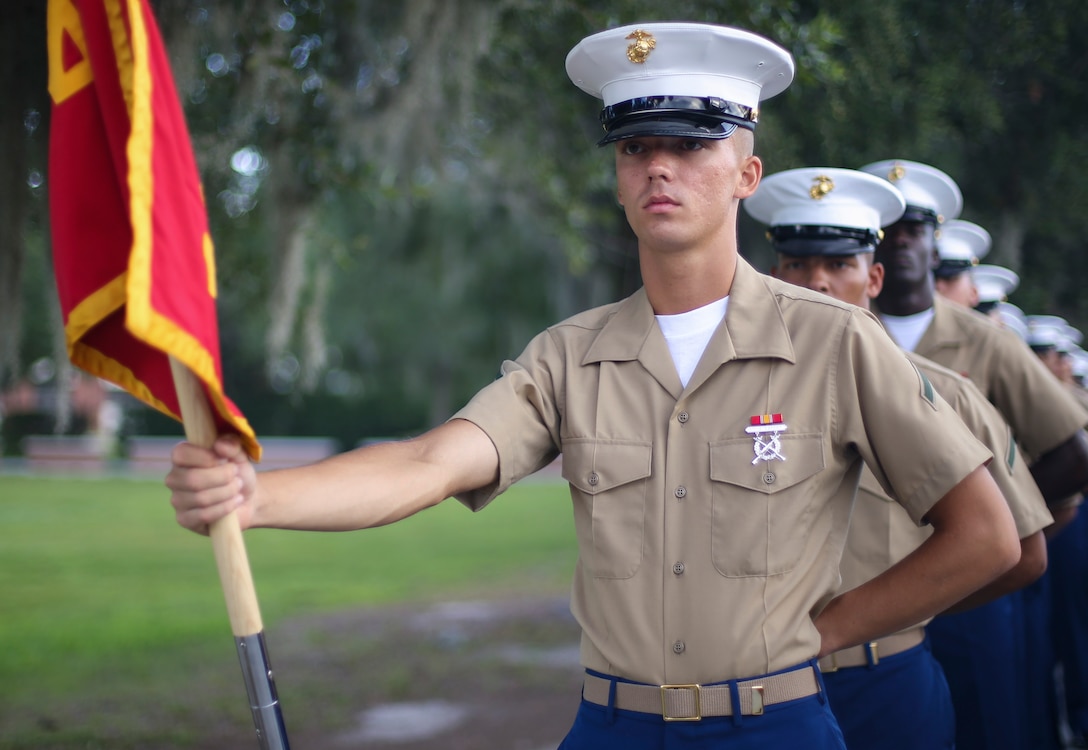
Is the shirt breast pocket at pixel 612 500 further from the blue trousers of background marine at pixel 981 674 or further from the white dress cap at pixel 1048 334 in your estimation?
the white dress cap at pixel 1048 334

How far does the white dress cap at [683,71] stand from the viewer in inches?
95.3

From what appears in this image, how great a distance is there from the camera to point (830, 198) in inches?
149

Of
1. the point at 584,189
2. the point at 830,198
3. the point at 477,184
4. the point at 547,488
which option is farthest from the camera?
the point at 547,488

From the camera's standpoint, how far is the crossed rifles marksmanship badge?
2.32 m

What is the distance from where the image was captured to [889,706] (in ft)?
11.0

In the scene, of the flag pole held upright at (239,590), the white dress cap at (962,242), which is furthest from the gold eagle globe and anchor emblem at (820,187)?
the flag pole held upright at (239,590)

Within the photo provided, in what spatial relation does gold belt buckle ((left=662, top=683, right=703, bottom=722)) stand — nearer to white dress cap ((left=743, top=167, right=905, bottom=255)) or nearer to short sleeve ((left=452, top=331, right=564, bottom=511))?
short sleeve ((left=452, top=331, right=564, bottom=511))

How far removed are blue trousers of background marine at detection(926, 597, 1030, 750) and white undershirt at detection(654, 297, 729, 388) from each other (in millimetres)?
2123

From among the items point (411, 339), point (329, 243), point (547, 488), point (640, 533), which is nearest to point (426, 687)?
point (329, 243)

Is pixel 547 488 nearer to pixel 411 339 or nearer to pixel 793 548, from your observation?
pixel 411 339

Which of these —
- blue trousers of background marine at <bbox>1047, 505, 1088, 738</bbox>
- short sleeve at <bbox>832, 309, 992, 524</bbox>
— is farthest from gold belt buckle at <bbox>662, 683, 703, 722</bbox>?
blue trousers of background marine at <bbox>1047, 505, 1088, 738</bbox>

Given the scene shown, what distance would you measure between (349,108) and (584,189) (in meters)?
2.09

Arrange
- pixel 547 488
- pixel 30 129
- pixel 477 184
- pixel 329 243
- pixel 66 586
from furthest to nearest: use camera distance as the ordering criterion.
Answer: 1. pixel 547 488
2. pixel 477 184
3. pixel 66 586
4. pixel 329 243
5. pixel 30 129

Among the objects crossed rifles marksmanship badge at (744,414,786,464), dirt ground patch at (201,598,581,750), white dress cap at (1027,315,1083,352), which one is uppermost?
white dress cap at (1027,315,1083,352)
